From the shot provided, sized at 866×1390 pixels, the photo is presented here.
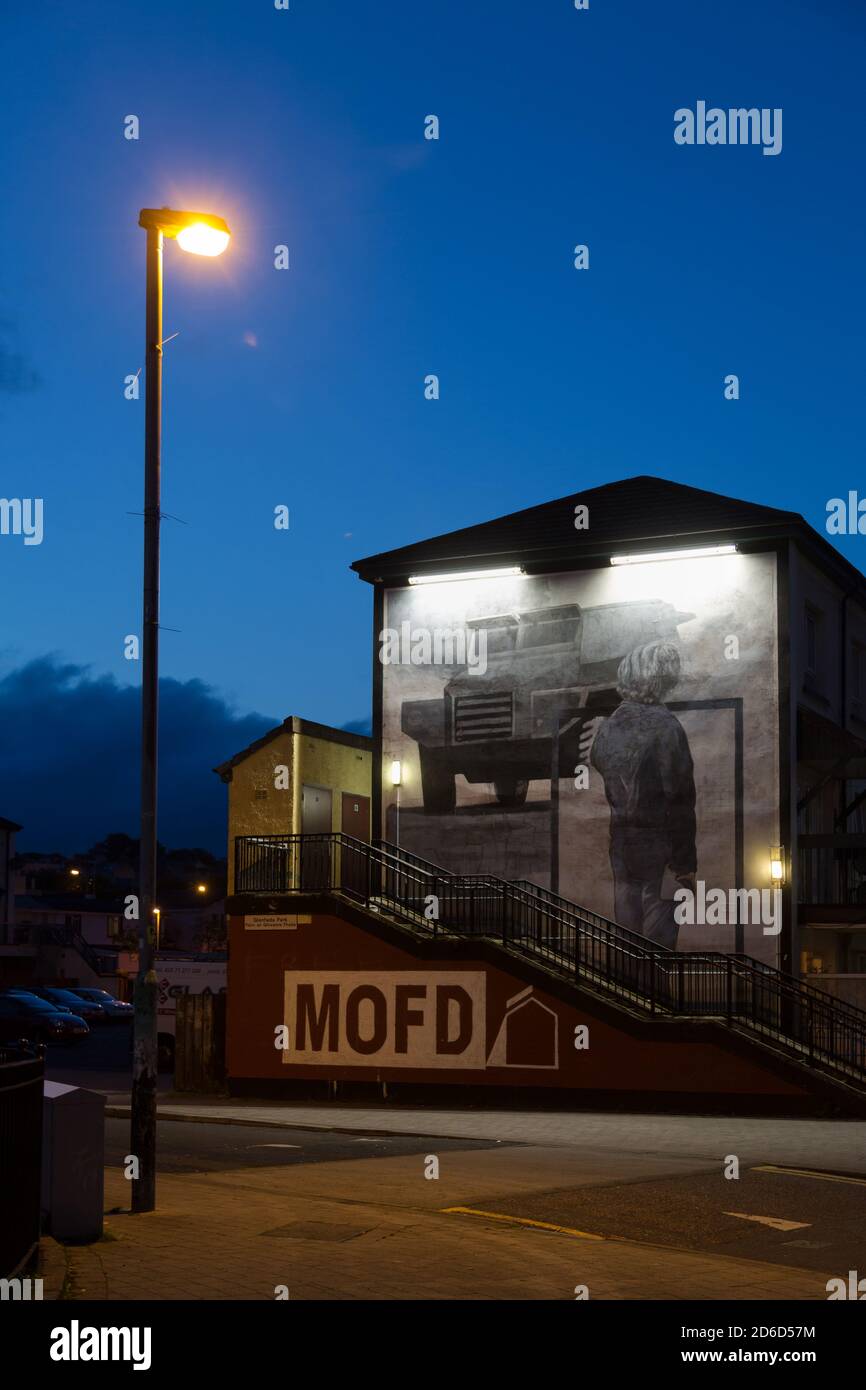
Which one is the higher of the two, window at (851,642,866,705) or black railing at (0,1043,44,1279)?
window at (851,642,866,705)

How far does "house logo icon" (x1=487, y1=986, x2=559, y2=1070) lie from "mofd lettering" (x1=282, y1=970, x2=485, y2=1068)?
401mm

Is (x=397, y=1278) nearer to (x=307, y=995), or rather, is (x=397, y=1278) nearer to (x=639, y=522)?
(x=307, y=995)

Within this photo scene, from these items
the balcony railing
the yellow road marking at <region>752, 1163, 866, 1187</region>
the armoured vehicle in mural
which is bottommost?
the yellow road marking at <region>752, 1163, 866, 1187</region>

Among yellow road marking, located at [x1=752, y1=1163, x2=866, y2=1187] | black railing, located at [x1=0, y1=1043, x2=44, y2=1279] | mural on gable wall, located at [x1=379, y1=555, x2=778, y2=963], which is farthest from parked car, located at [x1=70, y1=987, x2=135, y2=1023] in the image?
black railing, located at [x1=0, y1=1043, x2=44, y2=1279]

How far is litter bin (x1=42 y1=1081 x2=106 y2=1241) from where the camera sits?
36.5ft

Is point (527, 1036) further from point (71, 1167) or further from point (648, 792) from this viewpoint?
point (71, 1167)

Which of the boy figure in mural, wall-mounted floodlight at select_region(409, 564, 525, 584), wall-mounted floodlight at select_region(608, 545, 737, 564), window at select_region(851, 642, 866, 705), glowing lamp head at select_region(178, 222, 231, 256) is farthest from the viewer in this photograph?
window at select_region(851, 642, 866, 705)

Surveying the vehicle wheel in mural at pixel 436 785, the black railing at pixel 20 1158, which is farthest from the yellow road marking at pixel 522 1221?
the vehicle wheel in mural at pixel 436 785

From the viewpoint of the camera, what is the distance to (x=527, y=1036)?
2702 cm

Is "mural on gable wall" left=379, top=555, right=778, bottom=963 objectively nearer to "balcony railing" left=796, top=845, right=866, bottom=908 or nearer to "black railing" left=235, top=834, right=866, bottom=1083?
"black railing" left=235, top=834, right=866, bottom=1083

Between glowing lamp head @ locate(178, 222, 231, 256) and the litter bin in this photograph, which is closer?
the litter bin

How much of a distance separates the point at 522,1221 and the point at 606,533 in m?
20.0
